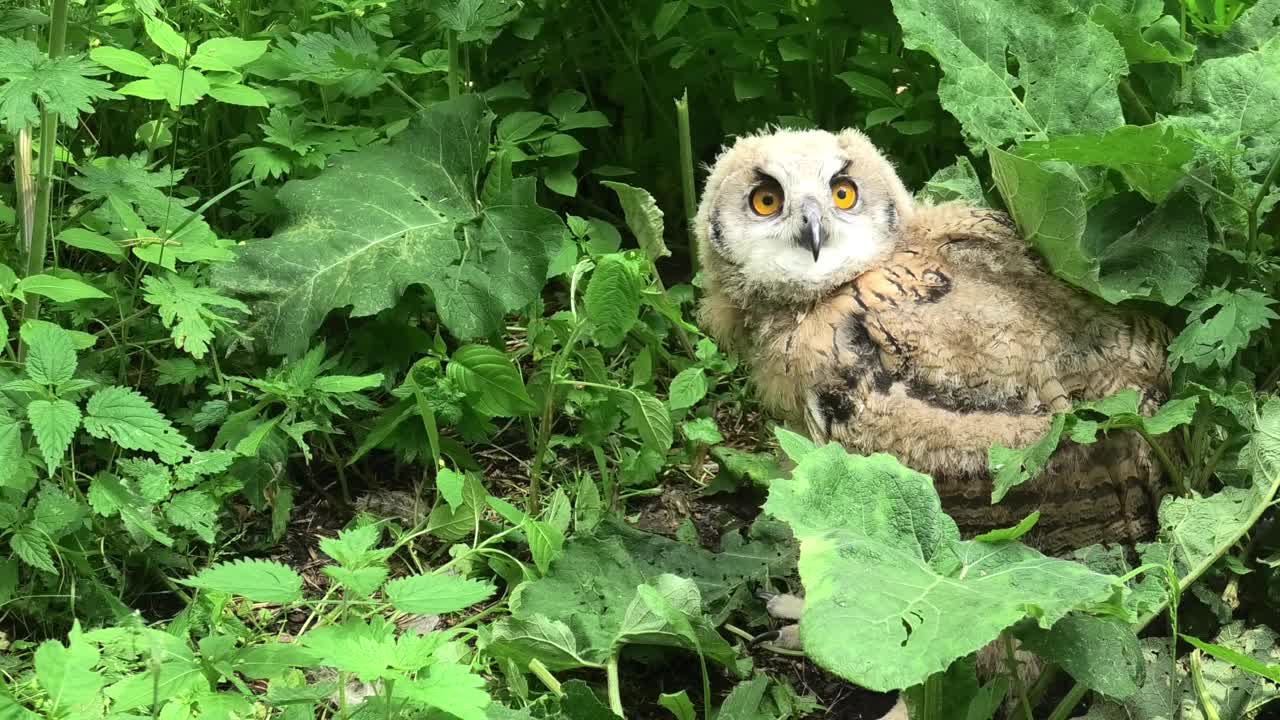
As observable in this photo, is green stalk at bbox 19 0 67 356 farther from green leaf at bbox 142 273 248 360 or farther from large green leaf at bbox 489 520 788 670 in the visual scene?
large green leaf at bbox 489 520 788 670

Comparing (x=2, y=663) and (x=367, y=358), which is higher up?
(x=367, y=358)

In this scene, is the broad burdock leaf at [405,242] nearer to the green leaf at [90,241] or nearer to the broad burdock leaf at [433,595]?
the green leaf at [90,241]

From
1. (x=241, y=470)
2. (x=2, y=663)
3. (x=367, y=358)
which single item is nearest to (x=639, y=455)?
(x=367, y=358)

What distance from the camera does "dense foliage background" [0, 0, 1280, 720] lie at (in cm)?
232

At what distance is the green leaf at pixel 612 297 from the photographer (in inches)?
129

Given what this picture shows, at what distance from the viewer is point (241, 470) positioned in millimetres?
3248

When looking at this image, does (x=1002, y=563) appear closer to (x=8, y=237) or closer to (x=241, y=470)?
(x=241, y=470)

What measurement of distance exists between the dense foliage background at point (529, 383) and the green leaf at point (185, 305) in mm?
10

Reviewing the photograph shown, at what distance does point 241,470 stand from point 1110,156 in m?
2.23

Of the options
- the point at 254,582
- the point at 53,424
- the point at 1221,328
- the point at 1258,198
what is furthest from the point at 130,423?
the point at 1258,198

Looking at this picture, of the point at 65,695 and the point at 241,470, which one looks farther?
the point at 241,470

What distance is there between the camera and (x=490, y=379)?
11.2 feet

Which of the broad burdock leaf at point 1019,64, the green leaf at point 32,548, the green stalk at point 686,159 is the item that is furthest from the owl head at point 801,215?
the green leaf at point 32,548

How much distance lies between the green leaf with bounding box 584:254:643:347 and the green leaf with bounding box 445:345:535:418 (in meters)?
0.26
